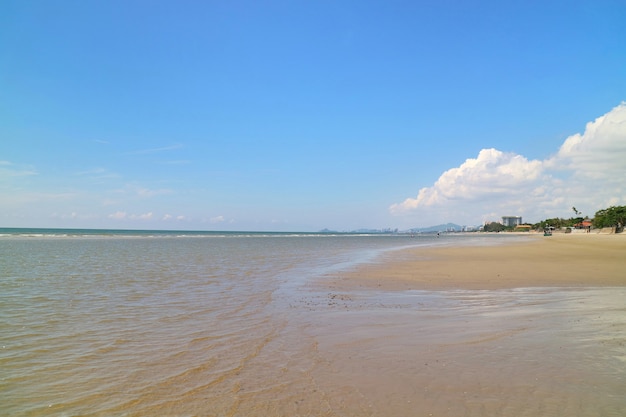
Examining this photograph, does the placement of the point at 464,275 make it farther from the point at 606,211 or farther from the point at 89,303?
the point at 606,211

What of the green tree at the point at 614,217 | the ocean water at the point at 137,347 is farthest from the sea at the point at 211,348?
the green tree at the point at 614,217

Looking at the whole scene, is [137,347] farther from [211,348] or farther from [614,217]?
[614,217]

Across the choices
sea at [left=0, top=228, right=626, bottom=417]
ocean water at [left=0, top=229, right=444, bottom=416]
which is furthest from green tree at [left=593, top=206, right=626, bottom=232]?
ocean water at [left=0, top=229, right=444, bottom=416]

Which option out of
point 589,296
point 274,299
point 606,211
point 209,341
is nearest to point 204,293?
point 274,299

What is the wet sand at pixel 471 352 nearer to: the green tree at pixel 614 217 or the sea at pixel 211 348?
the sea at pixel 211 348

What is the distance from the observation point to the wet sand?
5.04m

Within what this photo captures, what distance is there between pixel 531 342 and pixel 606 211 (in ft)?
461

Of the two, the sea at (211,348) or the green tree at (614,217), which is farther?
the green tree at (614,217)

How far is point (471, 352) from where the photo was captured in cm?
704

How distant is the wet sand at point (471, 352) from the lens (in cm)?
504

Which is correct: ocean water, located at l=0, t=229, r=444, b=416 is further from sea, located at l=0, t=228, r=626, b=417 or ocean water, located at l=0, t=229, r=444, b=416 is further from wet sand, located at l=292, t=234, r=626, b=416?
wet sand, located at l=292, t=234, r=626, b=416

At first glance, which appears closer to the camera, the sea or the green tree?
the sea

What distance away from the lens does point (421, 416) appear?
473 centimetres

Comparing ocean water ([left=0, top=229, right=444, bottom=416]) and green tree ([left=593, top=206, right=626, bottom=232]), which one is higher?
green tree ([left=593, top=206, right=626, bottom=232])
